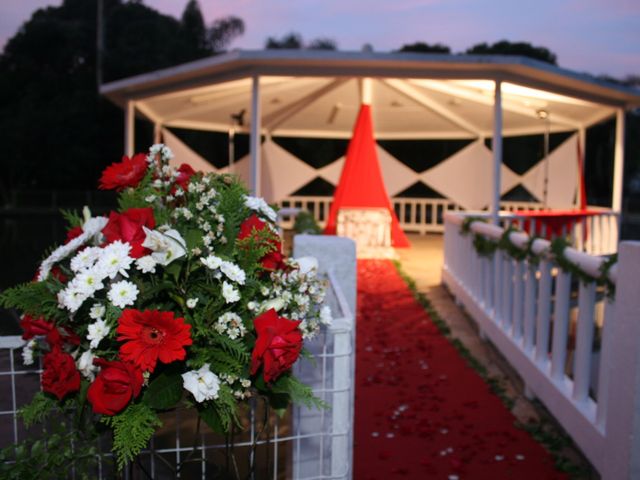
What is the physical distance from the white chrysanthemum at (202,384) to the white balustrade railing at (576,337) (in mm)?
1851

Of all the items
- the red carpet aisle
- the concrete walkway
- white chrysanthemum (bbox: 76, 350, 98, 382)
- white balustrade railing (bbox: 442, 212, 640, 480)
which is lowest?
the red carpet aisle

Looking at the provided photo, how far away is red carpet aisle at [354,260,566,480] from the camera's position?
139 inches

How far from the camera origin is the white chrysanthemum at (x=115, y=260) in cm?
173

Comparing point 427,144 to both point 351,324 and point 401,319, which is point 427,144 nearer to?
point 401,319

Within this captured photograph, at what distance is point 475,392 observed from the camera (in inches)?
189

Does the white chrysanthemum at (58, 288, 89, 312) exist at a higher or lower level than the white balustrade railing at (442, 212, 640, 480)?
higher

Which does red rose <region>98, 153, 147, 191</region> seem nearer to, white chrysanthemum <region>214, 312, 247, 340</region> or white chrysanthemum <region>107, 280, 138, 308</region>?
white chrysanthemum <region>107, 280, 138, 308</region>

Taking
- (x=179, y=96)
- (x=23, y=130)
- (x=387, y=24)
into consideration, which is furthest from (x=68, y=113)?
(x=387, y=24)

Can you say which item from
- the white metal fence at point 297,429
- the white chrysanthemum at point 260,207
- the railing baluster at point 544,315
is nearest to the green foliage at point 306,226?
the railing baluster at point 544,315

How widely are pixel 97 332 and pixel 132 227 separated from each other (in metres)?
0.32

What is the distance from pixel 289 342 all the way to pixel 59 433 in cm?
73

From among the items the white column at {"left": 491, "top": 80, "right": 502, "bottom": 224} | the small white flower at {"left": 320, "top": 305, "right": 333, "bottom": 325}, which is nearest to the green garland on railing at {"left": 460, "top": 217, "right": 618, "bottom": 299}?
the small white flower at {"left": 320, "top": 305, "right": 333, "bottom": 325}

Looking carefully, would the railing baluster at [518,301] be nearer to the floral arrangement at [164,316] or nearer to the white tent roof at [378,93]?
the floral arrangement at [164,316]

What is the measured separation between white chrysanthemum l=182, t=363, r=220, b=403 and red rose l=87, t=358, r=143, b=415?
124mm
